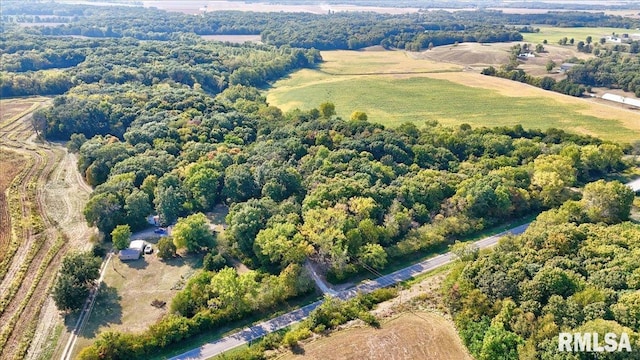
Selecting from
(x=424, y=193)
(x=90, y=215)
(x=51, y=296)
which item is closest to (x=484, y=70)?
(x=424, y=193)

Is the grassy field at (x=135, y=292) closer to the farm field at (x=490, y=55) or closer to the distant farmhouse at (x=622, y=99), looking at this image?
the distant farmhouse at (x=622, y=99)

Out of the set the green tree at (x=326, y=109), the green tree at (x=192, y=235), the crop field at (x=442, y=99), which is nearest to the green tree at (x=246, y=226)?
the green tree at (x=192, y=235)

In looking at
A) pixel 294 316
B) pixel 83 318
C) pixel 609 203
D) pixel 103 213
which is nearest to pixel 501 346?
pixel 294 316

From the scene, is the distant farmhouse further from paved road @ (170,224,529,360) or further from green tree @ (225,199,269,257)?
green tree @ (225,199,269,257)

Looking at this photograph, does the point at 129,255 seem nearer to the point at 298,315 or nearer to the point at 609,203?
the point at 298,315

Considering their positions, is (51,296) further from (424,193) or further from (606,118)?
(606,118)

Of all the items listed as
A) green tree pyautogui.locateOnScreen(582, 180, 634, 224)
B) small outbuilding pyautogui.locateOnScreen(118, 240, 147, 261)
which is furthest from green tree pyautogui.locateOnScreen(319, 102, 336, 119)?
green tree pyautogui.locateOnScreen(582, 180, 634, 224)
